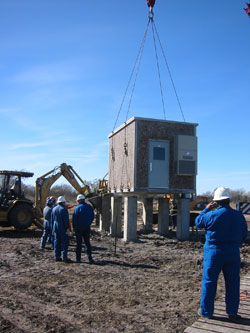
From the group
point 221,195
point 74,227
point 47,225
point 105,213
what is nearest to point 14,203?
point 47,225

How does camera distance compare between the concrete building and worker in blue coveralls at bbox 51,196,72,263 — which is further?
the concrete building

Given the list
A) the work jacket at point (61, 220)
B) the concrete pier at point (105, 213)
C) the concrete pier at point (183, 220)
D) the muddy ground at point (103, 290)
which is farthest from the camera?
the concrete pier at point (105, 213)

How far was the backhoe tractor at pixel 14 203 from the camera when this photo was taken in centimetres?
1608

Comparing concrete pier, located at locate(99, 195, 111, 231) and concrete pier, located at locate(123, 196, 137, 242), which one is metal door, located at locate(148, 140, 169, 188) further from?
concrete pier, located at locate(99, 195, 111, 231)

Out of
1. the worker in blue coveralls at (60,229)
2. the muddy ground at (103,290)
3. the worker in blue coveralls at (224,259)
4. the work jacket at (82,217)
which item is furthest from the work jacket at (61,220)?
the worker in blue coveralls at (224,259)

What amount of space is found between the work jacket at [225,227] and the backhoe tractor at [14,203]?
12004mm

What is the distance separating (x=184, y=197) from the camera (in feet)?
52.4

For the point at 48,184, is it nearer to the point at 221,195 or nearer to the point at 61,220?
the point at 61,220

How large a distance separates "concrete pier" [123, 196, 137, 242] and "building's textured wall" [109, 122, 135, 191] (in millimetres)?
647

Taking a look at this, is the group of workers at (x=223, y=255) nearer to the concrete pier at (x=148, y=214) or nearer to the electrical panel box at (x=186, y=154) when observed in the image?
the electrical panel box at (x=186, y=154)

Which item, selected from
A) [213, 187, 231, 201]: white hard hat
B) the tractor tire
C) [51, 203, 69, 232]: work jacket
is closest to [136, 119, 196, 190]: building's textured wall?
[51, 203, 69, 232]: work jacket

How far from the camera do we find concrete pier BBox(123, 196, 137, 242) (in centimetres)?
1515

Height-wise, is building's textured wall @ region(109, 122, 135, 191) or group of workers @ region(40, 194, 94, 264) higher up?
building's textured wall @ region(109, 122, 135, 191)

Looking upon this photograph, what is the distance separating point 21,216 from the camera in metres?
16.3
